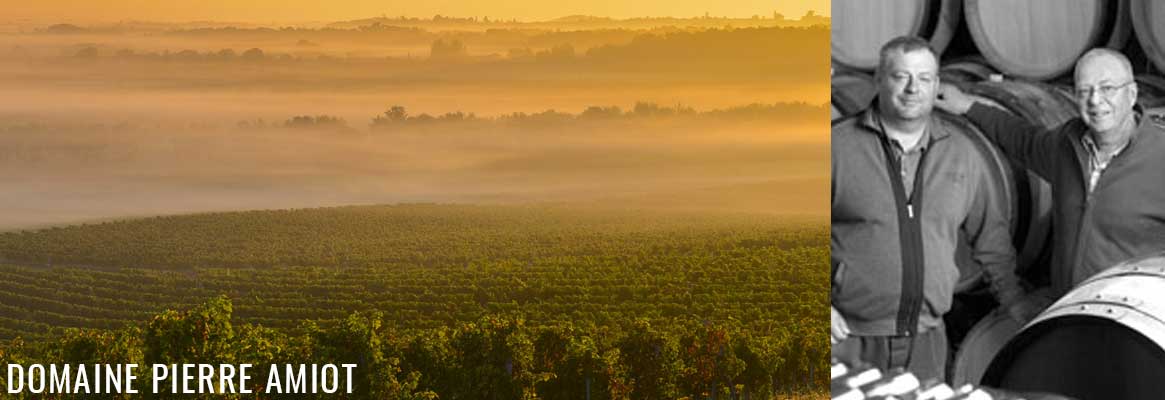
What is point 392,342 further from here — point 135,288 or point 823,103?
point 823,103

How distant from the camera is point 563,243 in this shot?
2828 cm

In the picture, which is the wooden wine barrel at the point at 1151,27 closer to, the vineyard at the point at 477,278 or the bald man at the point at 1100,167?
the bald man at the point at 1100,167

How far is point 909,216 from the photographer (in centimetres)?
250

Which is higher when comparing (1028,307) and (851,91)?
(851,91)

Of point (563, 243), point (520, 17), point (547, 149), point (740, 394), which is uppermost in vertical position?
point (520, 17)

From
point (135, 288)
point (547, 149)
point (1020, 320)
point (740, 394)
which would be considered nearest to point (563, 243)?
point (547, 149)

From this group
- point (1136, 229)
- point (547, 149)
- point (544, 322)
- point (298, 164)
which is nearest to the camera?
point (1136, 229)

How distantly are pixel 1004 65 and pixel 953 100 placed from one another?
4.6 inches

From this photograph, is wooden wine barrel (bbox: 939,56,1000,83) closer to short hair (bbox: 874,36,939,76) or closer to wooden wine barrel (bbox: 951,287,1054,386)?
short hair (bbox: 874,36,939,76)

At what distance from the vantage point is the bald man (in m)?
2.45

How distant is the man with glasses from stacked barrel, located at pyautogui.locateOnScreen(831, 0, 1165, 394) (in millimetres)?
23

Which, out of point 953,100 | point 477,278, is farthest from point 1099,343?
point 477,278

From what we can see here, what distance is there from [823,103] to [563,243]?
576cm

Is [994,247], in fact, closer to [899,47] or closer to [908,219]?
[908,219]
